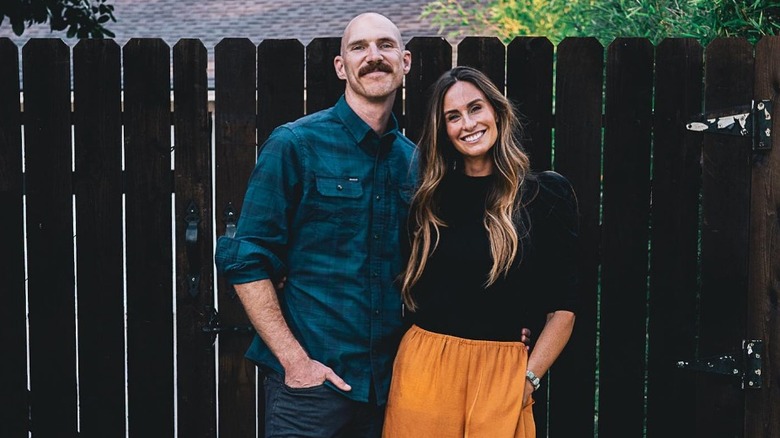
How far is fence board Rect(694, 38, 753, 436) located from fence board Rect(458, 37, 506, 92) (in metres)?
0.86

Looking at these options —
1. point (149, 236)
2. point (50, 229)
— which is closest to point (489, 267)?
point (149, 236)

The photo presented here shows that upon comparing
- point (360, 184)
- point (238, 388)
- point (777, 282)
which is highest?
point (360, 184)

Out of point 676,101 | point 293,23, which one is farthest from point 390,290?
point 293,23

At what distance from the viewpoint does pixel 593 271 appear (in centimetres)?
392

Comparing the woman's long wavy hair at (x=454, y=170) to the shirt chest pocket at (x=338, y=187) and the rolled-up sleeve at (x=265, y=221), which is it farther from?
the rolled-up sleeve at (x=265, y=221)

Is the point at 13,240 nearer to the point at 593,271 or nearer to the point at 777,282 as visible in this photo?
the point at 593,271

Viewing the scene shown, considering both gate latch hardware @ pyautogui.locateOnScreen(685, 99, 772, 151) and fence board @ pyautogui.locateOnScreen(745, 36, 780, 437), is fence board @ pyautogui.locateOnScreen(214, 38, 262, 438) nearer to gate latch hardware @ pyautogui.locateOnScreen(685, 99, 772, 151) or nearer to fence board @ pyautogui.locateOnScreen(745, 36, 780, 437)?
gate latch hardware @ pyautogui.locateOnScreen(685, 99, 772, 151)

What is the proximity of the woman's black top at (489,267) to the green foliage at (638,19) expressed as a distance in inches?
64.2

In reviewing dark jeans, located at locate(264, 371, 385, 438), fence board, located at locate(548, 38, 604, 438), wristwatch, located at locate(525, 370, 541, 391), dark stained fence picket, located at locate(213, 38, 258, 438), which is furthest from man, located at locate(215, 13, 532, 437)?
fence board, located at locate(548, 38, 604, 438)

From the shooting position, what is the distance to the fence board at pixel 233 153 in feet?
12.7

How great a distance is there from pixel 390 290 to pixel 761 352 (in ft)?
5.63

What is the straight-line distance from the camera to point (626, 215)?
Result: 12.8 feet

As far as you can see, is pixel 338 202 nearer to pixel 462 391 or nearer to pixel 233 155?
pixel 462 391

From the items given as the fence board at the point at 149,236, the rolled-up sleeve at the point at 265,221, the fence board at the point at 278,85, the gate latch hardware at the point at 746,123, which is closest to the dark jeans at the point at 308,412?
the rolled-up sleeve at the point at 265,221
